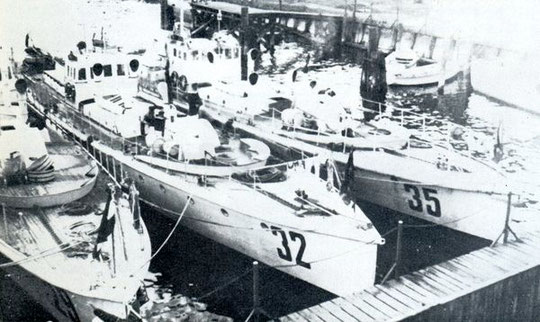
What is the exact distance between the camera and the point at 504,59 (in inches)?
896

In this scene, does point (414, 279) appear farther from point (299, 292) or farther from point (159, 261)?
point (159, 261)

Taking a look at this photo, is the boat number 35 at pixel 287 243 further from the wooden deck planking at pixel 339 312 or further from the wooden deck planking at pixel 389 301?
the wooden deck planking at pixel 339 312

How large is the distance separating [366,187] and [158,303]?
20.3 ft

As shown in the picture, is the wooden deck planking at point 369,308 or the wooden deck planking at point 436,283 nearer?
the wooden deck planking at point 369,308

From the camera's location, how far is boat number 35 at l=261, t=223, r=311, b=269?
10.3 meters

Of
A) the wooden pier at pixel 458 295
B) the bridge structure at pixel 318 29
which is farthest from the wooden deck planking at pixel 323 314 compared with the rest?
the bridge structure at pixel 318 29

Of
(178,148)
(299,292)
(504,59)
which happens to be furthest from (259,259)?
(504,59)

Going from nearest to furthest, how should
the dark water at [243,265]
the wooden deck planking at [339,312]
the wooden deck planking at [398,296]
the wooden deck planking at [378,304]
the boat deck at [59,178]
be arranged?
the wooden deck planking at [339,312] < the wooden deck planking at [378,304] < the wooden deck planking at [398,296] < the boat deck at [59,178] < the dark water at [243,265]

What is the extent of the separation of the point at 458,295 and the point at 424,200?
5.49 m

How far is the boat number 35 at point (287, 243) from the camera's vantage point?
10.3m

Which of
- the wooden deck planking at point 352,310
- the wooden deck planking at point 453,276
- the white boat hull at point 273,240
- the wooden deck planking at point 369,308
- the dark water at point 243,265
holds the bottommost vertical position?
the dark water at point 243,265

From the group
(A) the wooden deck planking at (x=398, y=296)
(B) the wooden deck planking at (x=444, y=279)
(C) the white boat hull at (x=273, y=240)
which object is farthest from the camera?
(C) the white boat hull at (x=273, y=240)

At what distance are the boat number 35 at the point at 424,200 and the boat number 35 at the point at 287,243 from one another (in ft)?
12.5

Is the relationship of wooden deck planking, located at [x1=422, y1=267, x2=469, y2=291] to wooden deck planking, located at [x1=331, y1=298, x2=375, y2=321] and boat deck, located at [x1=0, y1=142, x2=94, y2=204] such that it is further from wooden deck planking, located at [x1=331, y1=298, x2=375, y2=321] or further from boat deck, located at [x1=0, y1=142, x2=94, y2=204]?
boat deck, located at [x1=0, y1=142, x2=94, y2=204]
